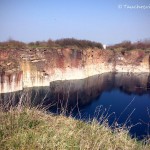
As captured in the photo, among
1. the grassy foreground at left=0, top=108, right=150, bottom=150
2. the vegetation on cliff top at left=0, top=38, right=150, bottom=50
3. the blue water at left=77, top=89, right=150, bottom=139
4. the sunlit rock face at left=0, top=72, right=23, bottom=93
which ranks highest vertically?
the vegetation on cliff top at left=0, top=38, right=150, bottom=50

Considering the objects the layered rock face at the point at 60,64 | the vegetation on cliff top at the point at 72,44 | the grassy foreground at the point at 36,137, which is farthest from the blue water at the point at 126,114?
the vegetation on cliff top at the point at 72,44

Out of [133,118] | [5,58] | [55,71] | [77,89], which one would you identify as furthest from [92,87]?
[133,118]

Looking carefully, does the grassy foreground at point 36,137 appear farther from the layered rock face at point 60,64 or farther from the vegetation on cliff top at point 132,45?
the vegetation on cliff top at point 132,45

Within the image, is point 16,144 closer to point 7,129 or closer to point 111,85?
point 7,129

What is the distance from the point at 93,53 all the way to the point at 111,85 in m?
9.78

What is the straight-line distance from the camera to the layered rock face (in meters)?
27.5

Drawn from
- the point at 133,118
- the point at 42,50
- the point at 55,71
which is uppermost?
the point at 42,50

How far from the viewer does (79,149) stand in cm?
359

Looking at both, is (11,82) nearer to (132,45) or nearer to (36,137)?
(36,137)

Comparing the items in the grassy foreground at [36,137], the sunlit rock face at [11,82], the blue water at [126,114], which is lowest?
the blue water at [126,114]

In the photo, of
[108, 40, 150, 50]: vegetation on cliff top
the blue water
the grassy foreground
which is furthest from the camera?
[108, 40, 150, 50]: vegetation on cliff top

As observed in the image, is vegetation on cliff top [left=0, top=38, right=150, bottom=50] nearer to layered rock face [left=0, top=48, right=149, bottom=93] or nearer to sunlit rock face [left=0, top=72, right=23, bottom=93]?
layered rock face [left=0, top=48, right=149, bottom=93]

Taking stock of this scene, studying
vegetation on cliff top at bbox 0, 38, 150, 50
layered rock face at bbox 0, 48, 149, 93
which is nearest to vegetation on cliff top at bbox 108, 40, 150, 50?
vegetation on cliff top at bbox 0, 38, 150, 50

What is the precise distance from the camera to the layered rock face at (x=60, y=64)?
2745 cm
